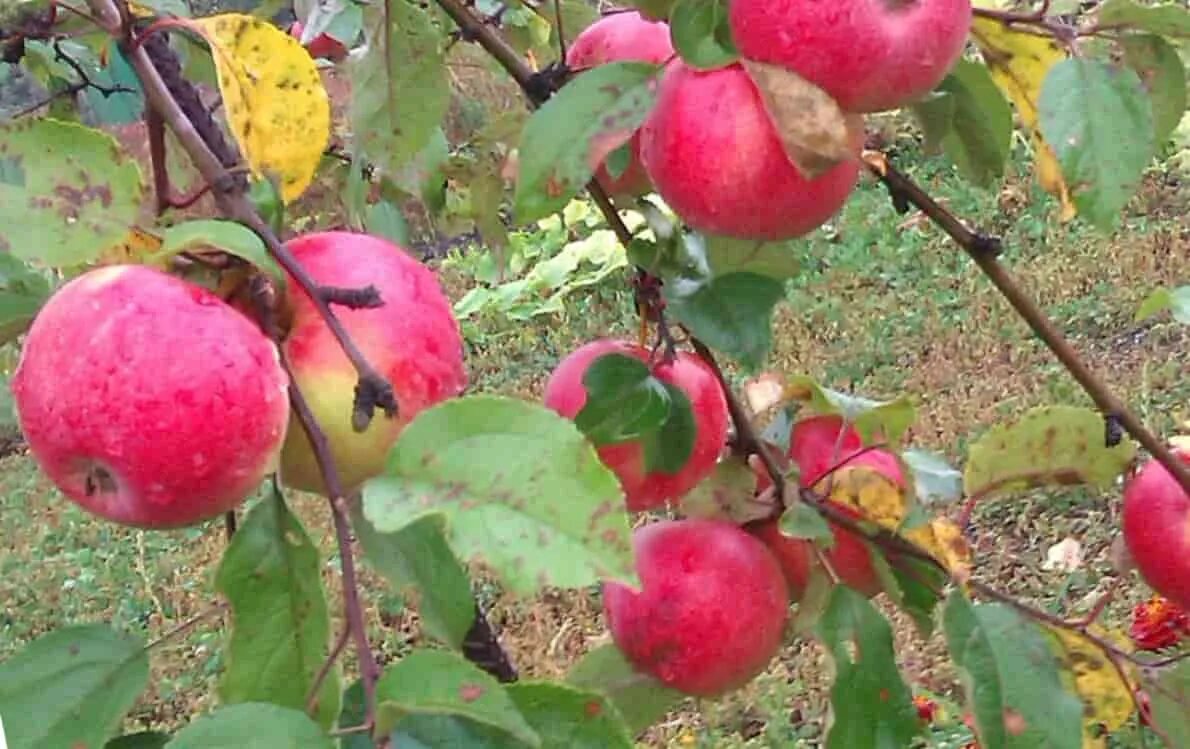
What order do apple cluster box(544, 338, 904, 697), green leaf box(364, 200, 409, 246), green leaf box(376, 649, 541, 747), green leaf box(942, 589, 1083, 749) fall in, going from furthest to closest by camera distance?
green leaf box(364, 200, 409, 246) < apple cluster box(544, 338, 904, 697) < green leaf box(942, 589, 1083, 749) < green leaf box(376, 649, 541, 747)

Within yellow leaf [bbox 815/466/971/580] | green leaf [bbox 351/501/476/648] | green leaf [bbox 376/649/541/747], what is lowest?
yellow leaf [bbox 815/466/971/580]

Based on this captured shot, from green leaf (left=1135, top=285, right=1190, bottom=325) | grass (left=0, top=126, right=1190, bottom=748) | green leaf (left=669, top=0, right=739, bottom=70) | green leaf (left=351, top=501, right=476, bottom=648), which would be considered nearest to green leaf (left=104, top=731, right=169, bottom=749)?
green leaf (left=351, top=501, right=476, bottom=648)

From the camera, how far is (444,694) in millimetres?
442

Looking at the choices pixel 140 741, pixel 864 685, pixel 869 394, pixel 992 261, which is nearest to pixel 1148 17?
pixel 992 261

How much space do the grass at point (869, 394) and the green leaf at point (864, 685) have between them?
1269 mm

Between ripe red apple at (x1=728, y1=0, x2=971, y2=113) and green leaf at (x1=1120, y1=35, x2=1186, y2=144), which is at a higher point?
ripe red apple at (x1=728, y1=0, x2=971, y2=113)

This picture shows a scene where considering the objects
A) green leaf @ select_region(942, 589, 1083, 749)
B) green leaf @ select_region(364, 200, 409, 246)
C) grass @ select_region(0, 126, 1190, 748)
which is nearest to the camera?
green leaf @ select_region(942, 589, 1083, 749)

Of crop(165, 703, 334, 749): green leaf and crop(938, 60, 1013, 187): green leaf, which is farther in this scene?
crop(938, 60, 1013, 187): green leaf

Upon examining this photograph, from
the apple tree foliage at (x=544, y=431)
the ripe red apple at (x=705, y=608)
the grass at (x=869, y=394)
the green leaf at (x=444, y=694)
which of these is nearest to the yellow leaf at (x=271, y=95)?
the apple tree foliage at (x=544, y=431)

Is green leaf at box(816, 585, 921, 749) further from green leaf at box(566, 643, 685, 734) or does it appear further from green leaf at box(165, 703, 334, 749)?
green leaf at box(165, 703, 334, 749)

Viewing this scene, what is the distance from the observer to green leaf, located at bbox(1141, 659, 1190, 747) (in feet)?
2.60

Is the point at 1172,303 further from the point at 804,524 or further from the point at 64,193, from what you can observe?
the point at 64,193

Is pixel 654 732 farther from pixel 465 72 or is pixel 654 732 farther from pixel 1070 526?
pixel 465 72

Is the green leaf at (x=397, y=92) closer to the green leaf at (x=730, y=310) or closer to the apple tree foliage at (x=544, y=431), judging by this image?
the apple tree foliage at (x=544, y=431)
